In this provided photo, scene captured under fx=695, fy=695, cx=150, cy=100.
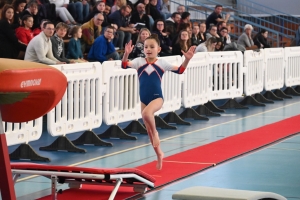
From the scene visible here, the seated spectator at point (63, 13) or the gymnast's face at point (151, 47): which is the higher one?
the seated spectator at point (63, 13)

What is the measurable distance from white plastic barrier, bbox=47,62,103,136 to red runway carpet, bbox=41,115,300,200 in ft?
4.99

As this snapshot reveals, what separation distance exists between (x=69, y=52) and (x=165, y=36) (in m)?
3.83

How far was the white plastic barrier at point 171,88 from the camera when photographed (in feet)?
39.0

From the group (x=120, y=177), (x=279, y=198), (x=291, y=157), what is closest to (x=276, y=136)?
(x=291, y=157)

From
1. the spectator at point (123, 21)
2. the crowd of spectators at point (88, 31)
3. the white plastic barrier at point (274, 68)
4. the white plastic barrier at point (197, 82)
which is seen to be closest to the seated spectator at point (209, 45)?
the crowd of spectators at point (88, 31)

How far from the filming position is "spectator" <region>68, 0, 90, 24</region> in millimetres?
15227

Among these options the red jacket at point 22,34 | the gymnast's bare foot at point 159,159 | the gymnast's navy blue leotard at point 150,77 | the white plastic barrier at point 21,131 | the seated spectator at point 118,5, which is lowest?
the gymnast's bare foot at point 159,159

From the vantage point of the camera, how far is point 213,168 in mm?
7984

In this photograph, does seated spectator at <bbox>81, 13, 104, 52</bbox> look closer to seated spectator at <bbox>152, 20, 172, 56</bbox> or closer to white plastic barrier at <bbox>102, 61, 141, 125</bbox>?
seated spectator at <bbox>152, 20, 172, 56</bbox>

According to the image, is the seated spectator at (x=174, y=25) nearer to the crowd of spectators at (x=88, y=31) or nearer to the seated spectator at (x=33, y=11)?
the crowd of spectators at (x=88, y=31)

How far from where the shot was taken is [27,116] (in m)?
3.74

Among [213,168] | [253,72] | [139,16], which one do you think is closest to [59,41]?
[213,168]

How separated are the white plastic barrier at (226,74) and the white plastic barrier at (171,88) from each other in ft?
A: 5.24

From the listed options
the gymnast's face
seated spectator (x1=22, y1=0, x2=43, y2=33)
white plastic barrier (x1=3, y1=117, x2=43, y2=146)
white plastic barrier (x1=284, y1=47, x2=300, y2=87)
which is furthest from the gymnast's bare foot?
white plastic barrier (x1=284, y1=47, x2=300, y2=87)
